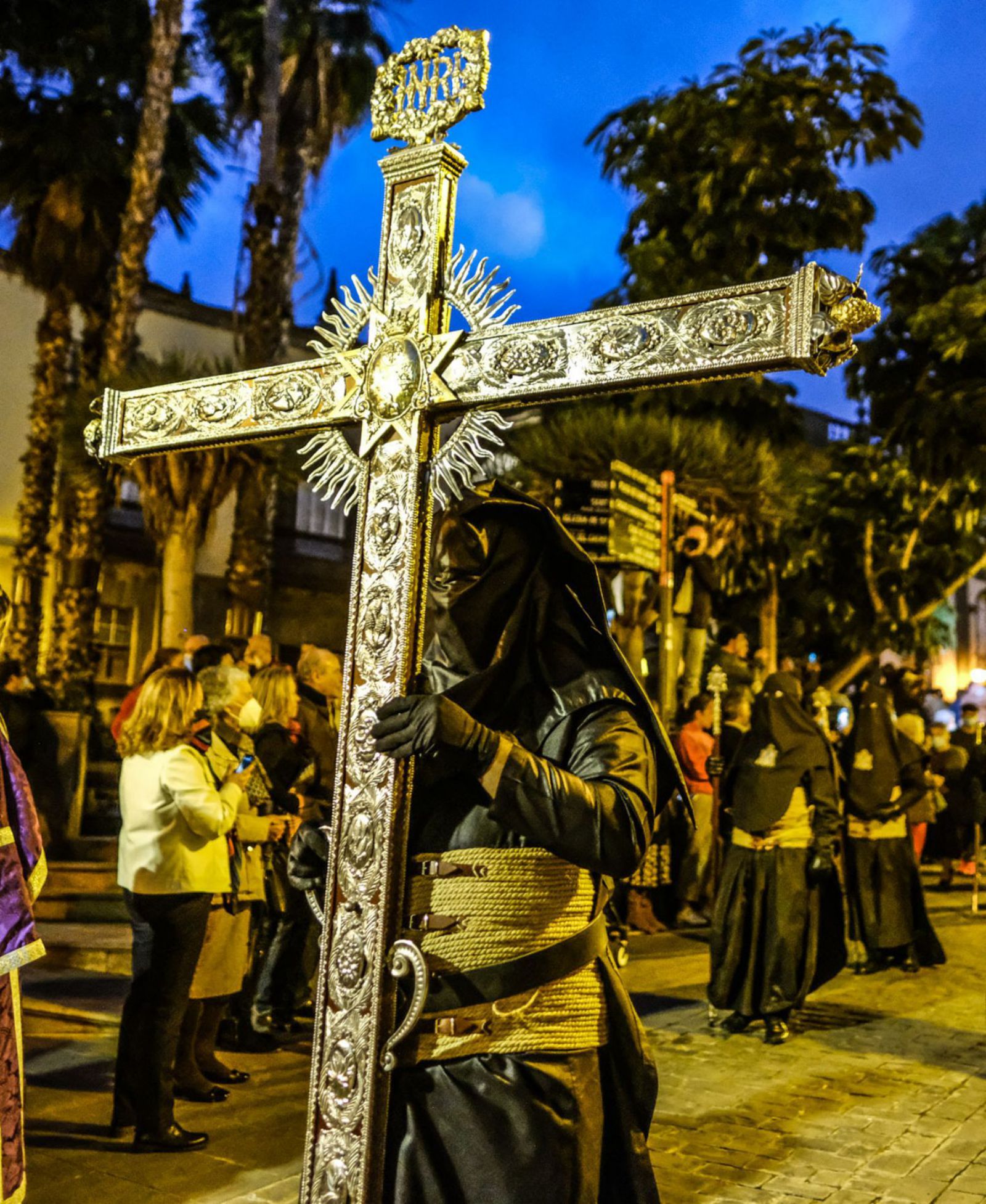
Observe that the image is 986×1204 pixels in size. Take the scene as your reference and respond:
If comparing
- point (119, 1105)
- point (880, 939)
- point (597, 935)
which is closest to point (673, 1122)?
point (119, 1105)

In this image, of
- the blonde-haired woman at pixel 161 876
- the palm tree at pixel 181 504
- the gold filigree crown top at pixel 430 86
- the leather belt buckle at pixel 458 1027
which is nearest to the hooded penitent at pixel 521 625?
the leather belt buckle at pixel 458 1027

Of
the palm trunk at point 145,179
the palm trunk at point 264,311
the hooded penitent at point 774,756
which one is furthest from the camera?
the palm trunk at point 145,179

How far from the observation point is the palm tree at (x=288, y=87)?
18.4 meters

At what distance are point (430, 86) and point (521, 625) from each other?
133 cm

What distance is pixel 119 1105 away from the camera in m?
5.30

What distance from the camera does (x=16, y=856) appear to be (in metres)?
3.75

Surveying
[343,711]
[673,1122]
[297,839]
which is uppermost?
[343,711]

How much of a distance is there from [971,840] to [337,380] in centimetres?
1681

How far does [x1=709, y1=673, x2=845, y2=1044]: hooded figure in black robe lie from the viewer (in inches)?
297

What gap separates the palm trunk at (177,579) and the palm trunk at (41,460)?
174 inches

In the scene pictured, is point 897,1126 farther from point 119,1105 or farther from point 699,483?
point 699,483

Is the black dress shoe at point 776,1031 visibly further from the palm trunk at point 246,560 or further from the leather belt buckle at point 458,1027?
the palm trunk at point 246,560

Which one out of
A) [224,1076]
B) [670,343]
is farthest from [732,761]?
[670,343]

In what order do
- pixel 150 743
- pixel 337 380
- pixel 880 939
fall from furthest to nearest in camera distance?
pixel 880 939, pixel 150 743, pixel 337 380
